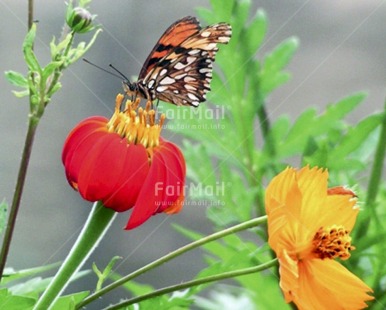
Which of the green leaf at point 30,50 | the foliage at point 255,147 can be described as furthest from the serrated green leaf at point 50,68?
the foliage at point 255,147

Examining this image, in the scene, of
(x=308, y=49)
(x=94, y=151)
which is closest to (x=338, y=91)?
(x=308, y=49)

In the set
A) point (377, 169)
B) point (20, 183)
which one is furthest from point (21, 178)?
point (377, 169)

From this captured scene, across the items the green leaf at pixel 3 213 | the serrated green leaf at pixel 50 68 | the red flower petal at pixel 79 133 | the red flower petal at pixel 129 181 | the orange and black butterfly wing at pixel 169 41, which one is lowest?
the green leaf at pixel 3 213

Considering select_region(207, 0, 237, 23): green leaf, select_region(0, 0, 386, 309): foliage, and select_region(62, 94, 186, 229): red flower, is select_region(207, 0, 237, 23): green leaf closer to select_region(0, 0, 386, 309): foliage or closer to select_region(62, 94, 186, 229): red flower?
select_region(0, 0, 386, 309): foliage

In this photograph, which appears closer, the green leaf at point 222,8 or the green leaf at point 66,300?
the green leaf at point 66,300

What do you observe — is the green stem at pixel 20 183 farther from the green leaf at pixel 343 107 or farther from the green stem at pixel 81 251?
the green leaf at pixel 343 107

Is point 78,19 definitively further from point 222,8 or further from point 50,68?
point 222,8

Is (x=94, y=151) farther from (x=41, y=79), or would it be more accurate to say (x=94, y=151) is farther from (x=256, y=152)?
(x=256, y=152)
